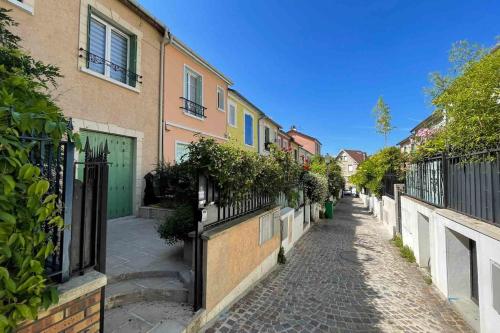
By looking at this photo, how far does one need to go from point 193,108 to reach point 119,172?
4.67 meters

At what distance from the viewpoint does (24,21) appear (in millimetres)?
5215

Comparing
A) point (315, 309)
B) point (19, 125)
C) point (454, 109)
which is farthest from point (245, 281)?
point (454, 109)

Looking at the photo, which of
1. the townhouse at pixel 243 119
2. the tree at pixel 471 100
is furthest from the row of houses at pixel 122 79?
Answer: the tree at pixel 471 100

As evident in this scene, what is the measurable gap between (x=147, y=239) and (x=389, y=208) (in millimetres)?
10028

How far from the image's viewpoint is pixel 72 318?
186 cm

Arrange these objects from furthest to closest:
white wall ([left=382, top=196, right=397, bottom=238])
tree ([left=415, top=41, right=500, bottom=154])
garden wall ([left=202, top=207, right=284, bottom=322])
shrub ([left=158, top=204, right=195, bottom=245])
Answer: white wall ([left=382, top=196, right=397, bottom=238]) → shrub ([left=158, top=204, right=195, bottom=245]) → tree ([left=415, top=41, right=500, bottom=154]) → garden wall ([left=202, top=207, right=284, bottom=322])

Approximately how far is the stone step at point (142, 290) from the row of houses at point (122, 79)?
251 cm

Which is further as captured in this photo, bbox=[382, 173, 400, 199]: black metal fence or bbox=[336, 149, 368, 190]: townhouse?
bbox=[336, 149, 368, 190]: townhouse

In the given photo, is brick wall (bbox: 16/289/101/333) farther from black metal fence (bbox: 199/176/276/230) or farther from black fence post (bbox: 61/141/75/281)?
black metal fence (bbox: 199/176/276/230)

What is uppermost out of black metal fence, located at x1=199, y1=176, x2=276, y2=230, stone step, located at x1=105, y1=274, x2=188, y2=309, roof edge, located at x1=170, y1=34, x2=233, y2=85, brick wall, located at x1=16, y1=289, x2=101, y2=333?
roof edge, located at x1=170, y1=34, x2=233, y2=85

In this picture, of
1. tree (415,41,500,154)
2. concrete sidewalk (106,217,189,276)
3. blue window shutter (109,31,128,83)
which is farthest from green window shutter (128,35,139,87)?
tree (415,41,500,154)

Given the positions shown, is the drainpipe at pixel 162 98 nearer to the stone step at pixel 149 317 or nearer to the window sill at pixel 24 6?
the window sill at pixel 24 6

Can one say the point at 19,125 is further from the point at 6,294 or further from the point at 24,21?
the point at 24,21

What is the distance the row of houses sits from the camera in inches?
227
